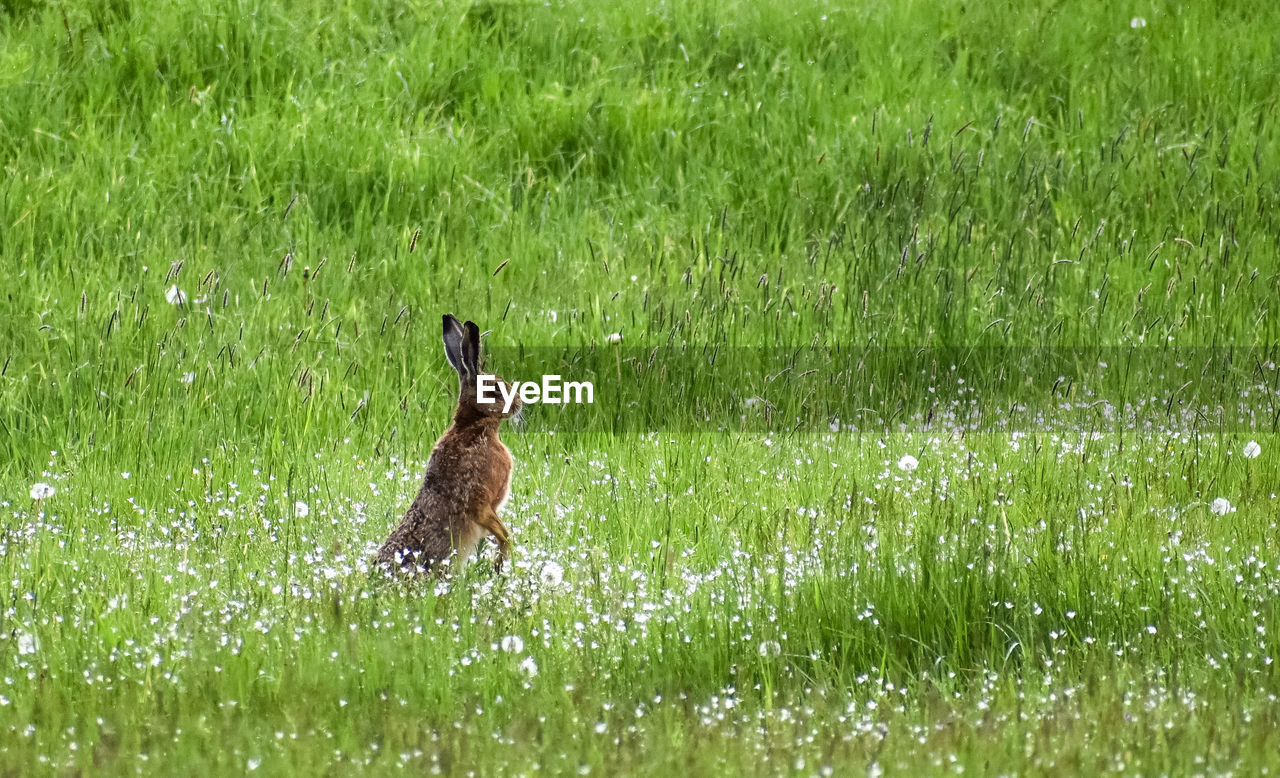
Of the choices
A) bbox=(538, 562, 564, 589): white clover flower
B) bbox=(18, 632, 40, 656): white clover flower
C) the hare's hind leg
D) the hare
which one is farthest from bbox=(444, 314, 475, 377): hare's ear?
bbox=(18, 632, 40, 656): white clover flower

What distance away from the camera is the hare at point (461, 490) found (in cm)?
468

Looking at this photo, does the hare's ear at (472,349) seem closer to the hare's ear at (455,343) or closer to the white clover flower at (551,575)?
the hare's ear at (455,343)

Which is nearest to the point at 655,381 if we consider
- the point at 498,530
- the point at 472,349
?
the point at 472,349

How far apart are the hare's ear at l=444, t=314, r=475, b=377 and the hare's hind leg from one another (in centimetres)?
60

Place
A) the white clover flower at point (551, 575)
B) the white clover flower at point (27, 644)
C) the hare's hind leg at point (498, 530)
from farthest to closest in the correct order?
the hare's hind leg at point (498, 530) → the white clover flower at point (551, 575) → the white clover flower at point (27, 644)

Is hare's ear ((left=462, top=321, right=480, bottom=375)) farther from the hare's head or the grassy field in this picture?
Answer: the grassy field

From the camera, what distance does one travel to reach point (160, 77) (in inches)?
398

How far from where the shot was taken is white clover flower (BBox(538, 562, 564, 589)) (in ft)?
15.0

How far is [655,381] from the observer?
6.99 meters

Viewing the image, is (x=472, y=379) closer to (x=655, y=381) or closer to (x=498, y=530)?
(x=498, y=530)

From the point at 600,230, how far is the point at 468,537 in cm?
418

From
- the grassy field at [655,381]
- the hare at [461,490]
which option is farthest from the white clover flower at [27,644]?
the hare at [461,490]

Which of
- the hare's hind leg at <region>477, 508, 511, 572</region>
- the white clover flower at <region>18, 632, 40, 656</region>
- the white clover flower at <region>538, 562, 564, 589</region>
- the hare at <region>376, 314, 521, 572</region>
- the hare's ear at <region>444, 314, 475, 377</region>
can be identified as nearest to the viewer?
the white clover flower at <region>18, 632, 40, 656</region>

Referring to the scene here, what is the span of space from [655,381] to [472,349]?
6.28ft
